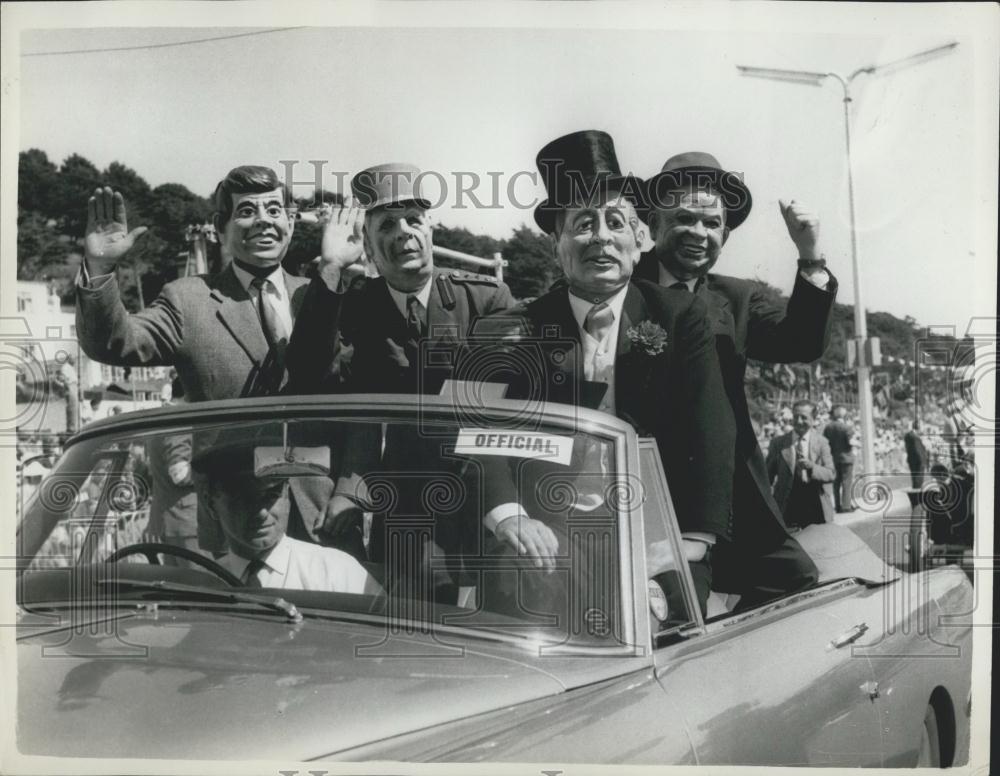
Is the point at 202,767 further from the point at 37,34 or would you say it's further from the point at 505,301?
the point at 37,34

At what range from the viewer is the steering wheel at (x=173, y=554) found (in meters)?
2.87

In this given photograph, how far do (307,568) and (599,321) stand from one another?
50.2 inches

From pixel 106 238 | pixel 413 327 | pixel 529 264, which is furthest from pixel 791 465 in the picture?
pixel 106 238

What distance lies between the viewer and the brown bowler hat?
3.56m

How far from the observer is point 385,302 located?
3.64 meters

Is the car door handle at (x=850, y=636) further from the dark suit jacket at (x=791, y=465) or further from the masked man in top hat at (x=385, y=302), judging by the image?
the masked man in top hat at (x=385, y=302)

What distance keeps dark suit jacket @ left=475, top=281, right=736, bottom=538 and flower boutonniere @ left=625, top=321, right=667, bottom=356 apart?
0.04 feet

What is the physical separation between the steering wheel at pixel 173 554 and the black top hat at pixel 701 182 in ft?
5.74

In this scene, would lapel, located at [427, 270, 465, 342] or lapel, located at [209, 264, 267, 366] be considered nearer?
lapel, located at [427, 270, 465, 342]

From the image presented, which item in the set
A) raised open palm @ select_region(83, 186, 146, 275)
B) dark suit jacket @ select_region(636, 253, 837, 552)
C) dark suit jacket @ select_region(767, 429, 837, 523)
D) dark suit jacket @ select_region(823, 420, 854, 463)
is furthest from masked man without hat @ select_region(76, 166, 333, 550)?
dark suit jacket @ select_region(823, 420, 854, 463)

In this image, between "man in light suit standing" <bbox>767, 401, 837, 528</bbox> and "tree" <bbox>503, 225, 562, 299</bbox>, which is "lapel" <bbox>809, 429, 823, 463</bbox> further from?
"tree" <bbox>503, 225, 562, 299</bbox>

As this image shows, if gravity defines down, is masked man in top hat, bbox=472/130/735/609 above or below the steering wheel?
above

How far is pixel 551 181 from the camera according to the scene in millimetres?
3576

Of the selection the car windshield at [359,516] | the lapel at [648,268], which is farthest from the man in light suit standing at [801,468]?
the car windshield at [359,516]
